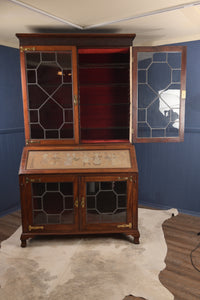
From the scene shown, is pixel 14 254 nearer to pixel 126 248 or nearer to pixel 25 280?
pixel 25 280

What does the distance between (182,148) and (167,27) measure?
5.08 ft

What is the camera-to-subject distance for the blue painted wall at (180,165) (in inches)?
126

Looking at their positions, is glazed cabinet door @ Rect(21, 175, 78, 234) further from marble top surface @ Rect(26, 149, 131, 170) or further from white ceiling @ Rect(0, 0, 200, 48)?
white ceiling @ Rect(0, 0, 200, 48)

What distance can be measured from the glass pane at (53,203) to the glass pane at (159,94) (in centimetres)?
106

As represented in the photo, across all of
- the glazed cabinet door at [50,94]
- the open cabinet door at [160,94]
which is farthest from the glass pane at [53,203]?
the open cabinet door at [160,94]

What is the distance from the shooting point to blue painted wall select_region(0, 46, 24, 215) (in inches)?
130

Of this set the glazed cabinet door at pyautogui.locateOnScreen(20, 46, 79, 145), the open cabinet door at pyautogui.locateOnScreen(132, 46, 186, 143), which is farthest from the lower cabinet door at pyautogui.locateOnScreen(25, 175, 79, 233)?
the open cabinet door at pyautogui.locateOnScreen(132, 46, 186, 143)

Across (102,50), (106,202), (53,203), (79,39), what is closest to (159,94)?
(102,50)

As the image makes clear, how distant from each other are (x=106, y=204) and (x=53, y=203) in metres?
0.57

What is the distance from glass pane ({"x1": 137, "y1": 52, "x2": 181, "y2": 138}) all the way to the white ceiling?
309mm

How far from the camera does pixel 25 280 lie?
207cm

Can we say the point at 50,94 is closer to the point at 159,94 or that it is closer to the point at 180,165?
the point at 159,94

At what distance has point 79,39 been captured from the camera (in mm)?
2549

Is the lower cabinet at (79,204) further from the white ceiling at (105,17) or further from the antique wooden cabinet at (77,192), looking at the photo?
the white ceiling at (105,17)
